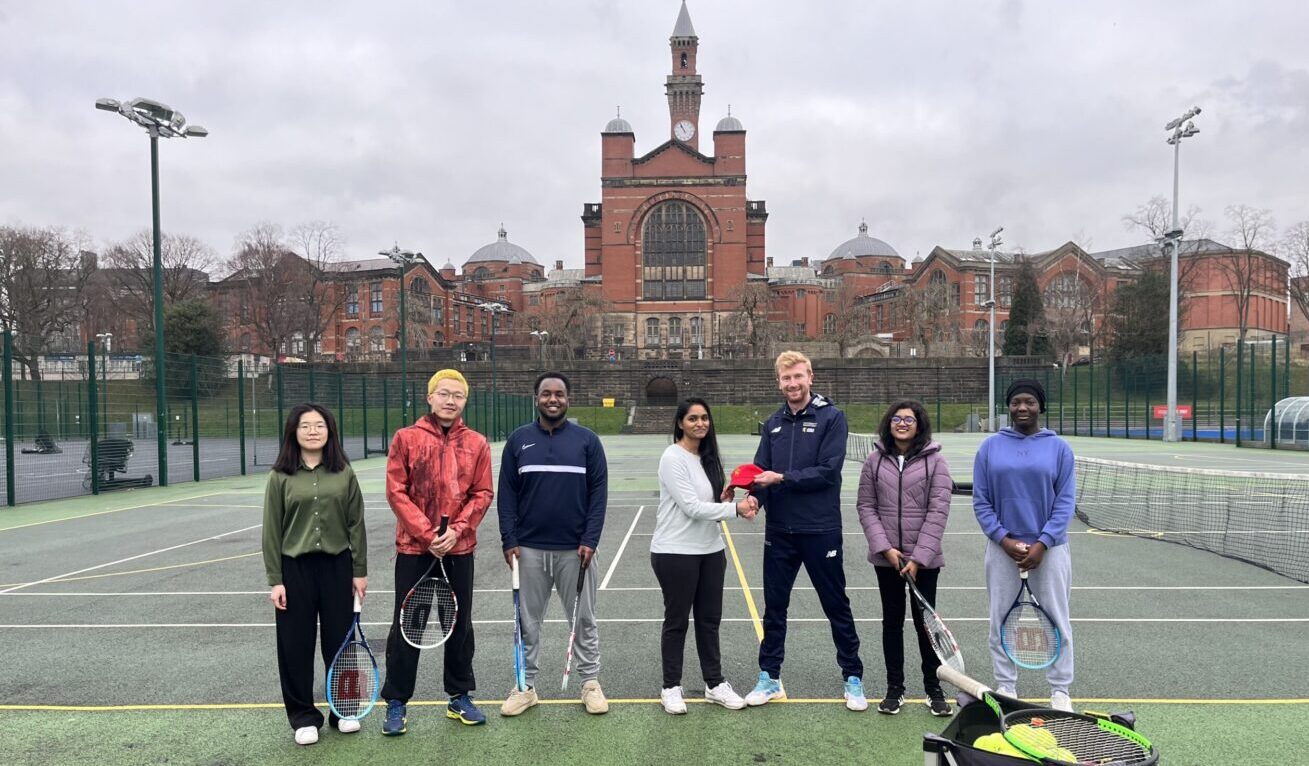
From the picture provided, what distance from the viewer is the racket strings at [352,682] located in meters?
4.30

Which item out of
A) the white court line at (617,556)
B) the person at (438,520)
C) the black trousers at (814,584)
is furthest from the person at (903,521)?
the white court line at (617,556)

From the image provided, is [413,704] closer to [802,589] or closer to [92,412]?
[802,589]

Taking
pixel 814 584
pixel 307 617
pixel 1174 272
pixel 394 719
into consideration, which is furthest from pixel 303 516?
pixel 1174 272

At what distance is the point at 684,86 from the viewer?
91875 millimetres

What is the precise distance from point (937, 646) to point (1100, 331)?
70656mm

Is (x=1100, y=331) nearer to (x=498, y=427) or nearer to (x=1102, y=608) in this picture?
(x=498, y=427)

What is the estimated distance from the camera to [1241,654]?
221 inches

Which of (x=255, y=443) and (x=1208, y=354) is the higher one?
(x=1208, y=354)

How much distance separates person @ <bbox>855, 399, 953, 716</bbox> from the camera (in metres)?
4.55

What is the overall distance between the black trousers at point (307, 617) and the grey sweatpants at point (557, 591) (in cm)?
94

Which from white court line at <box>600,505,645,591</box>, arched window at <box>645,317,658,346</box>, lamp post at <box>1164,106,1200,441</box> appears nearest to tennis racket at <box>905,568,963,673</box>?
white court line at <box>600,505,645,591</box>

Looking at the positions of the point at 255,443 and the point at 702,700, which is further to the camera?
the point at 255,443

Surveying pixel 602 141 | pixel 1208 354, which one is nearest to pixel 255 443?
pixel 1208 354

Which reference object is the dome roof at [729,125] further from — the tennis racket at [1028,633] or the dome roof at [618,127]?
the tennis racket at [1028,633]
